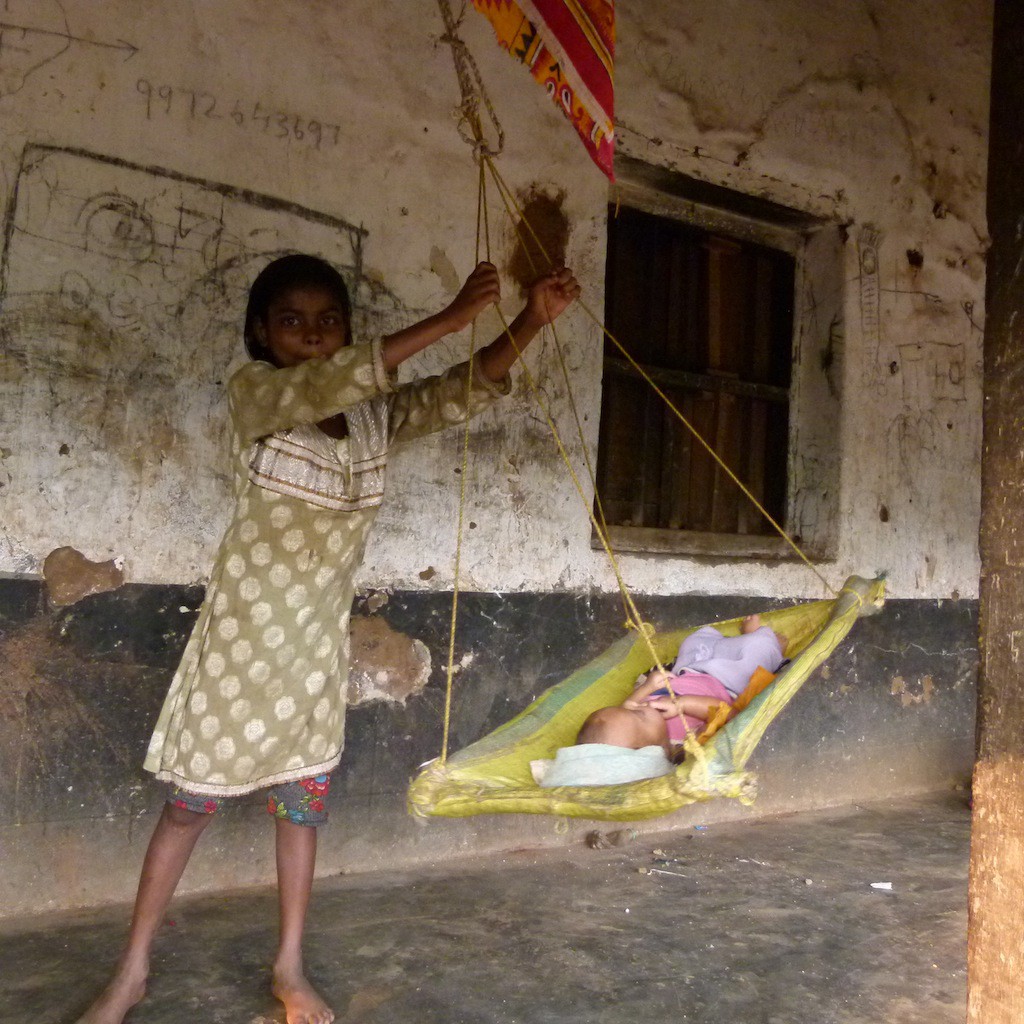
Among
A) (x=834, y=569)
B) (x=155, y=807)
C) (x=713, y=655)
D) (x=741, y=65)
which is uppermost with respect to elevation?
(x=741, y=65)

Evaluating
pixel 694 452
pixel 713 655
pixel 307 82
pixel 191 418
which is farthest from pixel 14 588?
pixel 694 452

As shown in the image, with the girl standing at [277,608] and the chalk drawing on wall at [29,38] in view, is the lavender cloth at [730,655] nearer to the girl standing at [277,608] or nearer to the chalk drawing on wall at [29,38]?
the girl standing at [277,608]

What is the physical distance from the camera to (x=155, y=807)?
256 cm

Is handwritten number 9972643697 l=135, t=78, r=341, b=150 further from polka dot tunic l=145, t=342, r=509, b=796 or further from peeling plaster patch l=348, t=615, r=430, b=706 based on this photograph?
peeling plaster patch l=348, t=615, r=430, b=706

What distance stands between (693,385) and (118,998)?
2798mm

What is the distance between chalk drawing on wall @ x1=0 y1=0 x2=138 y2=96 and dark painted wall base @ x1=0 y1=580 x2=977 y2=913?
124cm

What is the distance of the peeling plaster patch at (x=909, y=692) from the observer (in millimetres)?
4223

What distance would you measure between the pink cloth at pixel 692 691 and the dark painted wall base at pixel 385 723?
2.67 ft

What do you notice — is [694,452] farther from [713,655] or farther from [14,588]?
[14,588]

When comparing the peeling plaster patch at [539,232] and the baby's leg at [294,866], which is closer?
the baby's leg at [294,866]

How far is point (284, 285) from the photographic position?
1.92 meters

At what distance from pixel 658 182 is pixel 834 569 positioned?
5.54ft

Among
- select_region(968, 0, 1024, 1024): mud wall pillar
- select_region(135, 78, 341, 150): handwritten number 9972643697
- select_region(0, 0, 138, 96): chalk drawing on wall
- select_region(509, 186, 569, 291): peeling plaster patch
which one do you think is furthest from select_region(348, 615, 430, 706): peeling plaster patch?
Result: select_region(968, 0, 1024, 1024): mud wall pillar

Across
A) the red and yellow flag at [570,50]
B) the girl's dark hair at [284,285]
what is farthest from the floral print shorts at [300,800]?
the red and yellow flag at [570,50]
